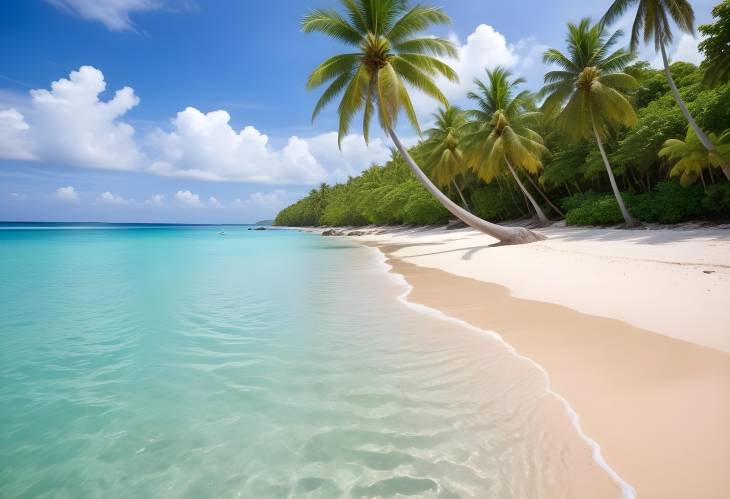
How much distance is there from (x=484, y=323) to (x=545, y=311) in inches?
49.1

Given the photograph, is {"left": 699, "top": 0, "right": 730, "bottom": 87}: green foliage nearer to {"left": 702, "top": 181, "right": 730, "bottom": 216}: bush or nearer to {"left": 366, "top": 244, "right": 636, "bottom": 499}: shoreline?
{"left": 702, "top": 181, "right": 730, "bottom": 216}: bush

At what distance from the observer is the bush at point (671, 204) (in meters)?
15.4

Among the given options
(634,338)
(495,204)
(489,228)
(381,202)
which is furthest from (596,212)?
(381,202)

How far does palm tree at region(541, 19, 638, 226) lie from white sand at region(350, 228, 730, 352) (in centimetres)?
709

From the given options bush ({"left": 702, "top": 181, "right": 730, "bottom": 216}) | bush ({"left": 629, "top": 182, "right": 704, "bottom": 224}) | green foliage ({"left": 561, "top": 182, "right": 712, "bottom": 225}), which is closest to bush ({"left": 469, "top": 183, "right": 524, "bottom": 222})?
green foliage ({"left": 561, "top": 182, "right": 712, "bottom": 225})

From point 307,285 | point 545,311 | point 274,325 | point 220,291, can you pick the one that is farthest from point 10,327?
point 545,311

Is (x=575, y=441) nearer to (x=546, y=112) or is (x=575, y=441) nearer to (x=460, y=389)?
(x=460, y=389)

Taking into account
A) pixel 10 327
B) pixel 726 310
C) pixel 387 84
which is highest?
pixel 387 84

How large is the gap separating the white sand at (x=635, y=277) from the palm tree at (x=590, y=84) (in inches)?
279

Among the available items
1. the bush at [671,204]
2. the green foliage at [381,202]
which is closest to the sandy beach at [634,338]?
the bush at [671,204]

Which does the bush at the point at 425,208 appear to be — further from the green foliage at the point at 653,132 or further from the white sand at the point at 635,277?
the white sand at the point at 635,277

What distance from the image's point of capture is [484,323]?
5.61 meters

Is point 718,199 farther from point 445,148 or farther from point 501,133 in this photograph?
point 445,148

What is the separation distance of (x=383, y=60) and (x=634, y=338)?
1425 cm
